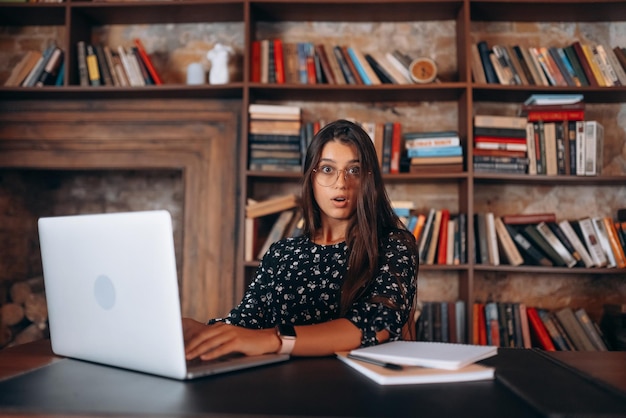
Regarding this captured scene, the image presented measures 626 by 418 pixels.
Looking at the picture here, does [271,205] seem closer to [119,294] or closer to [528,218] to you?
[528,218]

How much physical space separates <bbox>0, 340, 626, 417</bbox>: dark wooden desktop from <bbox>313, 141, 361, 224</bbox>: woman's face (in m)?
0.72

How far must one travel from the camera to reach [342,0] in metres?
2.85

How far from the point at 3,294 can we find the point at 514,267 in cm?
272

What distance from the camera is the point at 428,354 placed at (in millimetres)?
1016

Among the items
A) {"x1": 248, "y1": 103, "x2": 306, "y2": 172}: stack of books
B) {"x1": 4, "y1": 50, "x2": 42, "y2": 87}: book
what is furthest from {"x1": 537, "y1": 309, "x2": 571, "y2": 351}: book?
{"x1": 4, "y1": 50, "x2": 42, "y2": 87}: book

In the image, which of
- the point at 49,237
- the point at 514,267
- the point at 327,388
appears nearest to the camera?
the point at 327,388

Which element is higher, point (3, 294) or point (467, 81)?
point (467, 81)

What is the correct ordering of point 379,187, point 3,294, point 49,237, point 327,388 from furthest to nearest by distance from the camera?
point 3,294
point 379,187
point 49,237
point 327,388

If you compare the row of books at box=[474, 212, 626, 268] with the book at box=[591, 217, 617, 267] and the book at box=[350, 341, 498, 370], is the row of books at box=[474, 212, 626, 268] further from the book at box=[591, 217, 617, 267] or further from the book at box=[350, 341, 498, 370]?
the book at box=[350, 341, 498, 370]

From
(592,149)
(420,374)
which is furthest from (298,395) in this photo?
(592,149)

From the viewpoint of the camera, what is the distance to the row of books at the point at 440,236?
2.76 meters

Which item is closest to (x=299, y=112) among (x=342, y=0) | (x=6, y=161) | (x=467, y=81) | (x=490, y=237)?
(x=342, y=0)

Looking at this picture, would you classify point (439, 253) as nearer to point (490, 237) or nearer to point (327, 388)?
point (490, 237)

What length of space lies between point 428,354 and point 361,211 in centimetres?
72
